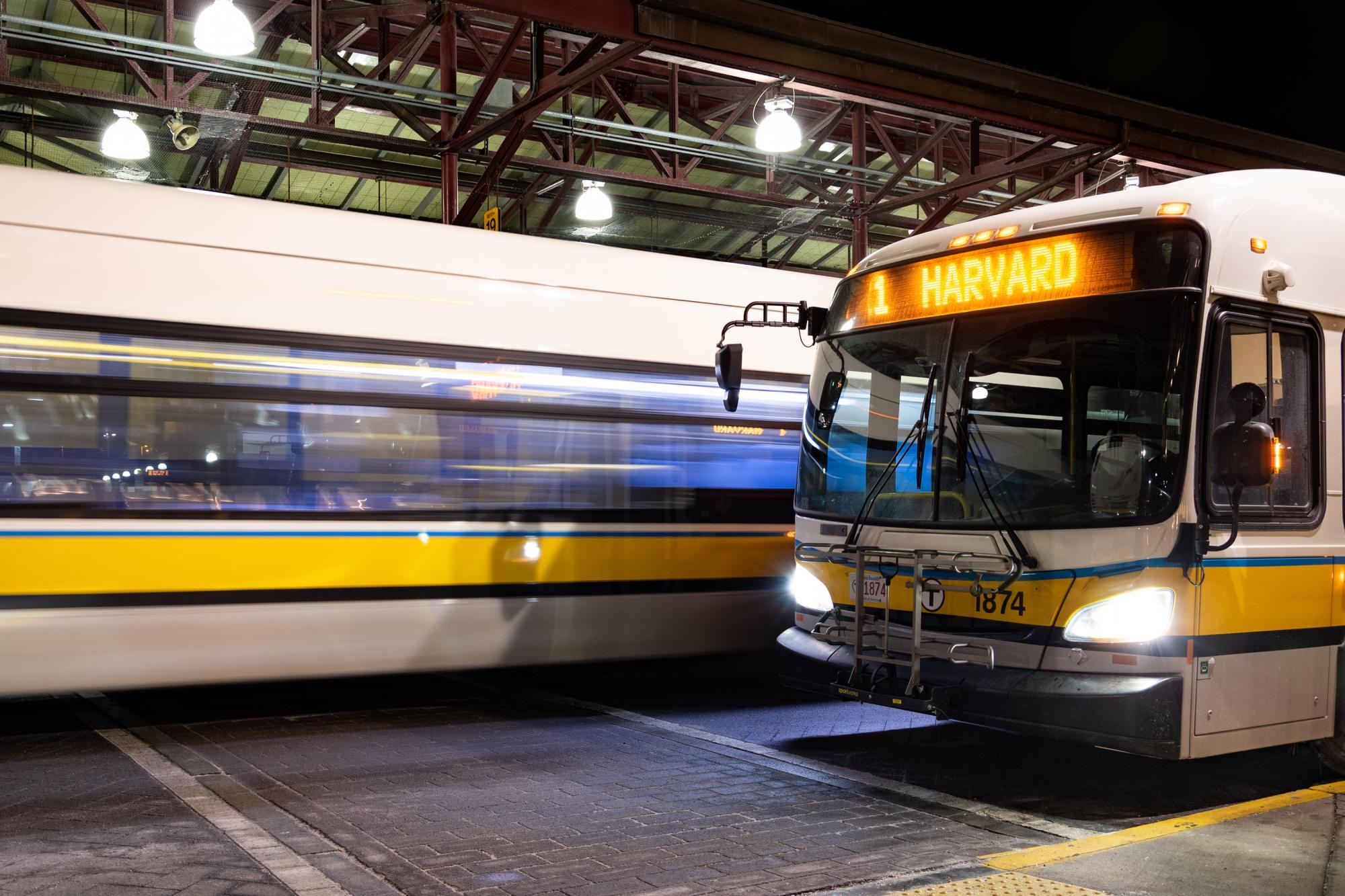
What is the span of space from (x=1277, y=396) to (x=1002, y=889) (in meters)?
3.05

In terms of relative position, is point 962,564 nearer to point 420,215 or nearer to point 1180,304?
point 1180,304

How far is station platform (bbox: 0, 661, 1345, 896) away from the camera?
4.95 metres

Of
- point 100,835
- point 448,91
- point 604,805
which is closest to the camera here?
point 100,835

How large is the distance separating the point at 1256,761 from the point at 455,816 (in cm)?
469

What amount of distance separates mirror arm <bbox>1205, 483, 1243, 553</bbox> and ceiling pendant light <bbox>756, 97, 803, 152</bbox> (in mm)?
7833

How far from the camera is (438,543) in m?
8.19

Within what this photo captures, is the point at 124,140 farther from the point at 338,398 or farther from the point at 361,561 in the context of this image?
the point at 361,561

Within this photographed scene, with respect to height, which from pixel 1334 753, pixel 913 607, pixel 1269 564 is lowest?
pixel 1334 753

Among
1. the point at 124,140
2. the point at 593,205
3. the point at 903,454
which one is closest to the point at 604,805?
the point at 903,454

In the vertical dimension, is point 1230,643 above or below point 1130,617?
below

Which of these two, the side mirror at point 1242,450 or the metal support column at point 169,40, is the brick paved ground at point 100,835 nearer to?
the side mirror at point 1242,450

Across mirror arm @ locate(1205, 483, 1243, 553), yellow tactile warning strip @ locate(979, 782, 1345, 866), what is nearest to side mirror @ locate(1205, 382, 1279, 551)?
mirror arm @ locate(1205, 483, 1243, 553)

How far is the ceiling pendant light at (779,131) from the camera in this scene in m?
13.0

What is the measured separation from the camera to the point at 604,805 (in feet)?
20.1
